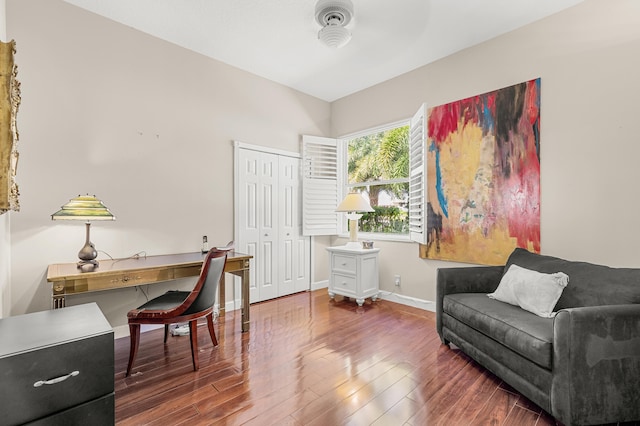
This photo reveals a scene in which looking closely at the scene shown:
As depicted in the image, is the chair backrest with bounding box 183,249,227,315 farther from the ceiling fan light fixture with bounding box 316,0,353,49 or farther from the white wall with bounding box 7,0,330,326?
the ceiling fan light fixture with bounding box 316,0,353,49

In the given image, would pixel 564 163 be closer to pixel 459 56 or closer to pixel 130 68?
pixel 459 56

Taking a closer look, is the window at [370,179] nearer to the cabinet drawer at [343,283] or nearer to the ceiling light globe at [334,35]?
the cabinet drawer at [343,283]

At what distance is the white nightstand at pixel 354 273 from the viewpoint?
376cm

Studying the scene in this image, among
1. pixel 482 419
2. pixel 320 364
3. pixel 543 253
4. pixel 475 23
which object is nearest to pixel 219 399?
pixel 320 364

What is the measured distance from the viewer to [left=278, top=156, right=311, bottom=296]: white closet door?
4.22 metres

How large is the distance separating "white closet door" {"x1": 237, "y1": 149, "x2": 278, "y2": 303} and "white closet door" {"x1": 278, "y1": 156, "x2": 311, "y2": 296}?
11cm

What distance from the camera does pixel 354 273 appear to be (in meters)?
3.79

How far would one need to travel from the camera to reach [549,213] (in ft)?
8.86

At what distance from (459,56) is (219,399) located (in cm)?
397

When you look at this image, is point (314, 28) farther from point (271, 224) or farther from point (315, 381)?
point (315, 381)

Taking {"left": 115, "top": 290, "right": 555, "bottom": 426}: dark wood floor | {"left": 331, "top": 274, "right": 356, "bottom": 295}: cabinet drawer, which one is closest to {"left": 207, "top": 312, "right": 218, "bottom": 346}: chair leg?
{"left": 115, "top": 290, "right": 555, "bottom": 426}: dark wood floor

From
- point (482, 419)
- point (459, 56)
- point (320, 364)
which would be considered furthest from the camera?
point (459, 56)

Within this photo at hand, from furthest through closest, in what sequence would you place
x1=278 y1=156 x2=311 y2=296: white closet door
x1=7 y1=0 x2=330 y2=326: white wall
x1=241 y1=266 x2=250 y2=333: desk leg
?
1. x1=278 y1=156 x2=311 y2=296: white closet door
2. x1=241 y1=266 x2=250 y2=333: desk leg
3. x1=7 y1=0 x2=330 y2=326: white wall

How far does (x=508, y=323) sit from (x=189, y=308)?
2262mm
